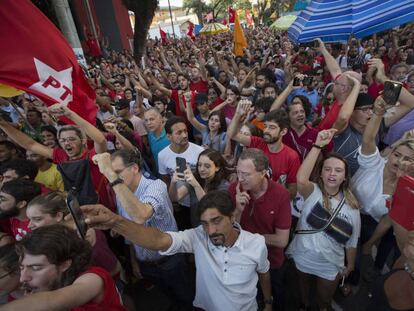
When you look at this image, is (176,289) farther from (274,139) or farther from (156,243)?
(274,139)

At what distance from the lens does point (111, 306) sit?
1592mm

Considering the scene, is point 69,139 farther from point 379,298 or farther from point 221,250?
point 379,298

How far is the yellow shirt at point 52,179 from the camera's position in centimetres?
321

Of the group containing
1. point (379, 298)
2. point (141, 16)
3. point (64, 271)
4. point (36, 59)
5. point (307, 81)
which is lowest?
A: point (379, 298)

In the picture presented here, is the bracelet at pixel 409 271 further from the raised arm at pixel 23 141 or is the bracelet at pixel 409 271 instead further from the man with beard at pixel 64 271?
the raised arm at pixel 23 141

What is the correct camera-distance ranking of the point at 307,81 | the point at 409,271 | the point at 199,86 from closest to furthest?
the point at 409,271 < the point at 307,81 < the point at 199,86

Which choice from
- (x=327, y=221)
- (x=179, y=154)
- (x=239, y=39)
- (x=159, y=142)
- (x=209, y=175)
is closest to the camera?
(x=327, y=221)

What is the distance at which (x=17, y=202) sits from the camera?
2.43m

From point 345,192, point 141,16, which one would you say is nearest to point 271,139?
point 345,192

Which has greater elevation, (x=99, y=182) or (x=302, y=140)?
(x=302, y=140)

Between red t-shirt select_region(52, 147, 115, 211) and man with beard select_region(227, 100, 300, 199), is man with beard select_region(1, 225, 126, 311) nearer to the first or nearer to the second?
red t-shirt select_region(52, 147, 115, 211)

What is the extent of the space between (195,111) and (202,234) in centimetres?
329

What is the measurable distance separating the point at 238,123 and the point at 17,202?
2233 mm

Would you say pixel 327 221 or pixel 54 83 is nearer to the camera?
pixel 327 221
